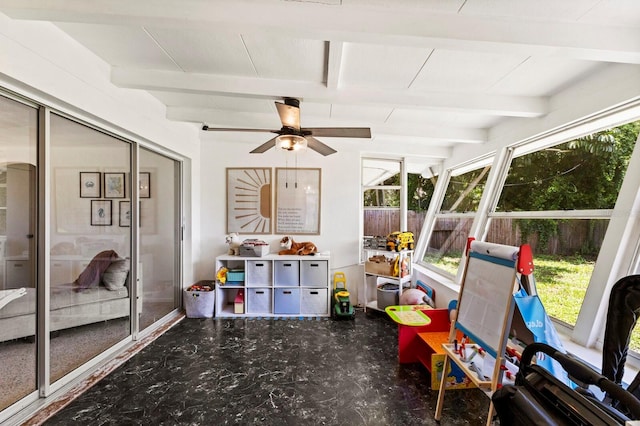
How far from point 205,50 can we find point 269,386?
8.66 feet

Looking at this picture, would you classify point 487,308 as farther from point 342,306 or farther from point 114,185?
point 114,185

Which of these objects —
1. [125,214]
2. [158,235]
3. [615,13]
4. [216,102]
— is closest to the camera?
[615,13]

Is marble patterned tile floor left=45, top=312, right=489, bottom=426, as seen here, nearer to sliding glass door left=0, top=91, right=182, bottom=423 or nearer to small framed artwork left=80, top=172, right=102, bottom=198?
sliding glass door left=0, top=91, right=182, bottom=423

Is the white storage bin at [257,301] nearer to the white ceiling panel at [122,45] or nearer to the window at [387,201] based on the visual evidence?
the window at [387,201]

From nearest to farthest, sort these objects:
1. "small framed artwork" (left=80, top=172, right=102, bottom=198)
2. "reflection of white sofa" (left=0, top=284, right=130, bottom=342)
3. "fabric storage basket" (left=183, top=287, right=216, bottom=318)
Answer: "reflection of white sofa" (left=0, top=284, right=130, bottom=342) → "small framed artwork" (left=80, top=172, right=102, bottom=198) → "fabric storage basket" (left=183, top=287, right=216, bottom=318)

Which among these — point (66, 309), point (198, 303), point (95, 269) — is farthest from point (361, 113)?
point (66, 309)

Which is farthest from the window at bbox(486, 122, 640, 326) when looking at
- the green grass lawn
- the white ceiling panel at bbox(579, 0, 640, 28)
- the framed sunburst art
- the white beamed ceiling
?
the framed sunburst art

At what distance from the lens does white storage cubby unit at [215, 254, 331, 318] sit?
3658mm

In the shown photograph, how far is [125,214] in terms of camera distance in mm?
2750

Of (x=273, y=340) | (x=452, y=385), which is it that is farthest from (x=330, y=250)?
(x=452, y=385)

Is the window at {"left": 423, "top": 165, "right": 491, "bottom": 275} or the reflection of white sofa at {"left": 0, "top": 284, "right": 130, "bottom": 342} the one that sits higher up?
the window at {"left": 423, "top": 165, "right": 491, "bottom": 275}

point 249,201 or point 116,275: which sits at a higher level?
point 249,201

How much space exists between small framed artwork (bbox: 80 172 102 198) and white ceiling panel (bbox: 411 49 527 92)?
9.56 ft

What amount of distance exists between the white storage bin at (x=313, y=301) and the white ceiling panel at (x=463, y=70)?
270 cm
